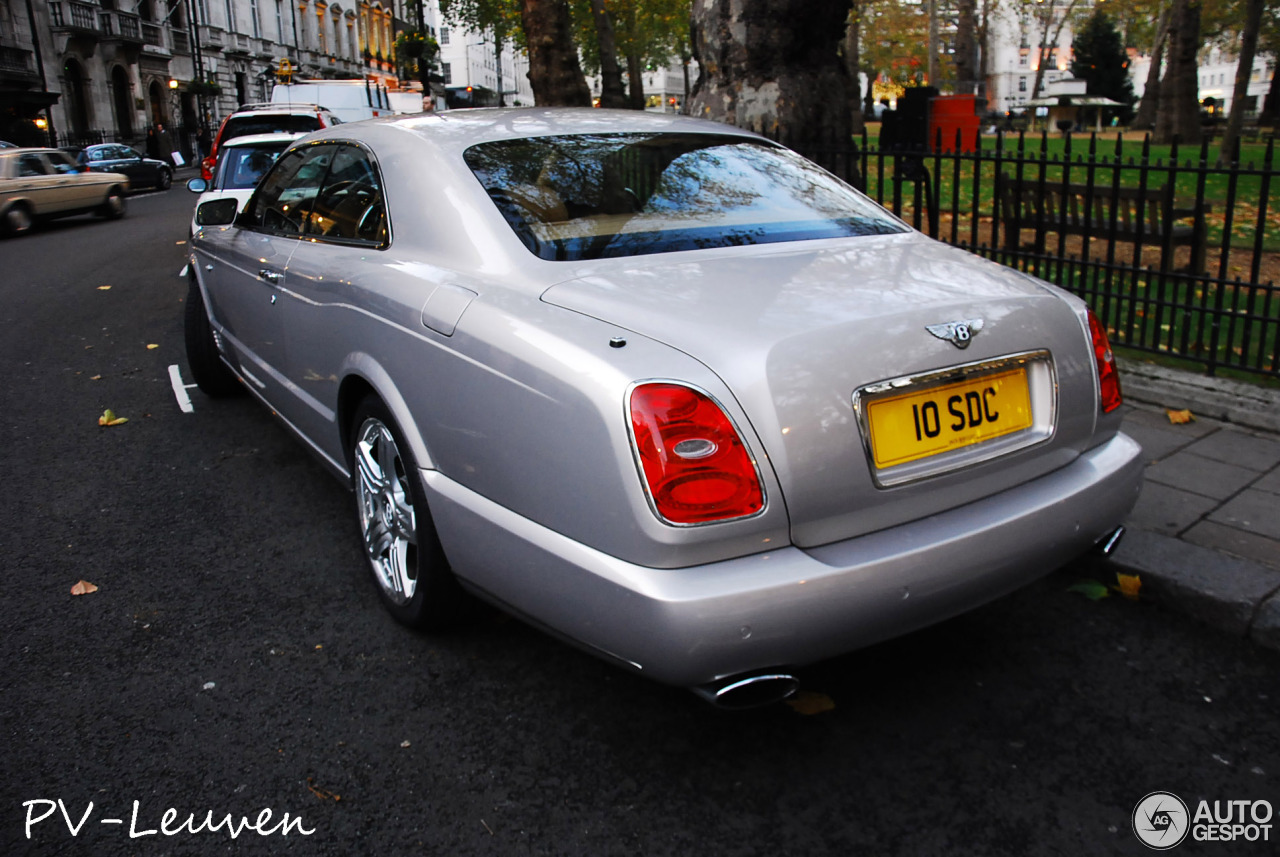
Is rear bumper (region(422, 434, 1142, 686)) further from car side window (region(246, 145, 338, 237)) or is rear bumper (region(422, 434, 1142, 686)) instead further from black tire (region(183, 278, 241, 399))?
black tire (region(183, 278, 241, 399))

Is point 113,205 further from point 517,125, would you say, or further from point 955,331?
point 955,331

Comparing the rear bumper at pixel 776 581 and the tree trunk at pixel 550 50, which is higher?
the tree trunk at pixel 550 50

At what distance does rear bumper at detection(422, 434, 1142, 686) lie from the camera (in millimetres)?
2223

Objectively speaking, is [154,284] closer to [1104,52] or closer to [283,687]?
[283,687]

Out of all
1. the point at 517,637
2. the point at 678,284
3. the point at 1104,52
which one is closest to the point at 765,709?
the point at 517,637

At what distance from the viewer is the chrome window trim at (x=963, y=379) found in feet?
7.79

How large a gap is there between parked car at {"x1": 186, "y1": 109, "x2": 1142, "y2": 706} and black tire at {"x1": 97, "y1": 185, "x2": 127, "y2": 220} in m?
19.8

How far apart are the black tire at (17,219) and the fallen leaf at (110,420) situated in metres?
14.8

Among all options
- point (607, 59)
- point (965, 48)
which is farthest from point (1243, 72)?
point (965, 48)

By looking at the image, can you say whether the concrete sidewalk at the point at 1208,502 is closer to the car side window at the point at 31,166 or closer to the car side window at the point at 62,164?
the car side window at the point at 31,166

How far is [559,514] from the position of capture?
2.40 m

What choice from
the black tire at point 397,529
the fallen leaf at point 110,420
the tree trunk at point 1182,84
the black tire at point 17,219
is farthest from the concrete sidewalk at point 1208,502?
the tree trunk at point 1182,84

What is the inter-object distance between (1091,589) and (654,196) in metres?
1.98

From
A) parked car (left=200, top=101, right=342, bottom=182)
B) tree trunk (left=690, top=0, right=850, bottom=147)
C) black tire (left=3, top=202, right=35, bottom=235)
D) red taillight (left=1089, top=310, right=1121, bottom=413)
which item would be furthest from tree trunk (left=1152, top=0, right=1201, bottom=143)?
red taillight (left=1089, top=310, right=1121, bottom=413)
